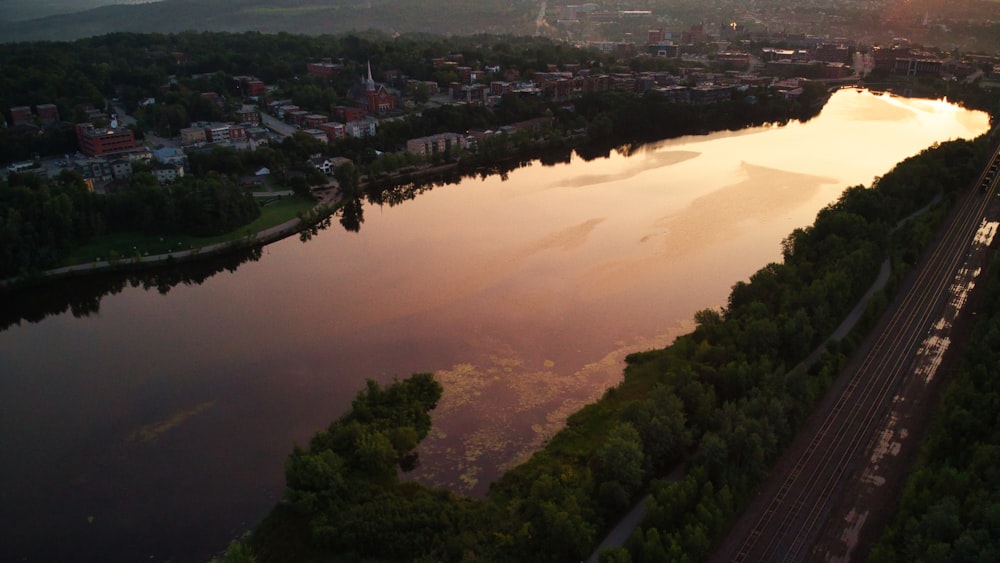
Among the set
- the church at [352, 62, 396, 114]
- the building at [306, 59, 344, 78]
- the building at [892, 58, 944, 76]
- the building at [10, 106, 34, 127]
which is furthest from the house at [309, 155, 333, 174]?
the building at [892, 58, 944, 76]

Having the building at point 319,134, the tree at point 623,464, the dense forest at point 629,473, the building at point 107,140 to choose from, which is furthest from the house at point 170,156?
the tree at point 623,464

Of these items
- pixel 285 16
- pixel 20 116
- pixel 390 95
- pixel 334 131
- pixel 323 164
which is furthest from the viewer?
pixel 285 16

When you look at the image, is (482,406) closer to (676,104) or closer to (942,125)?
(676,104)

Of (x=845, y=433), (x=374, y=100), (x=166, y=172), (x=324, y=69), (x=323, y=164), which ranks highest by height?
(x=324, y=69)

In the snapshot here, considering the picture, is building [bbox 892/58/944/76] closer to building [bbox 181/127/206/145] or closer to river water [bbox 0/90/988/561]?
river water [bbox 0/90/988/561]

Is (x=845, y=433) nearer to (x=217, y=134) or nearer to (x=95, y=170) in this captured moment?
(x=95, y=170)

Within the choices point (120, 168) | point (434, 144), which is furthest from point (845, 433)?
point (120, 168)

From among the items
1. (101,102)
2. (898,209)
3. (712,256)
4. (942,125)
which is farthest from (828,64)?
(101,102)
